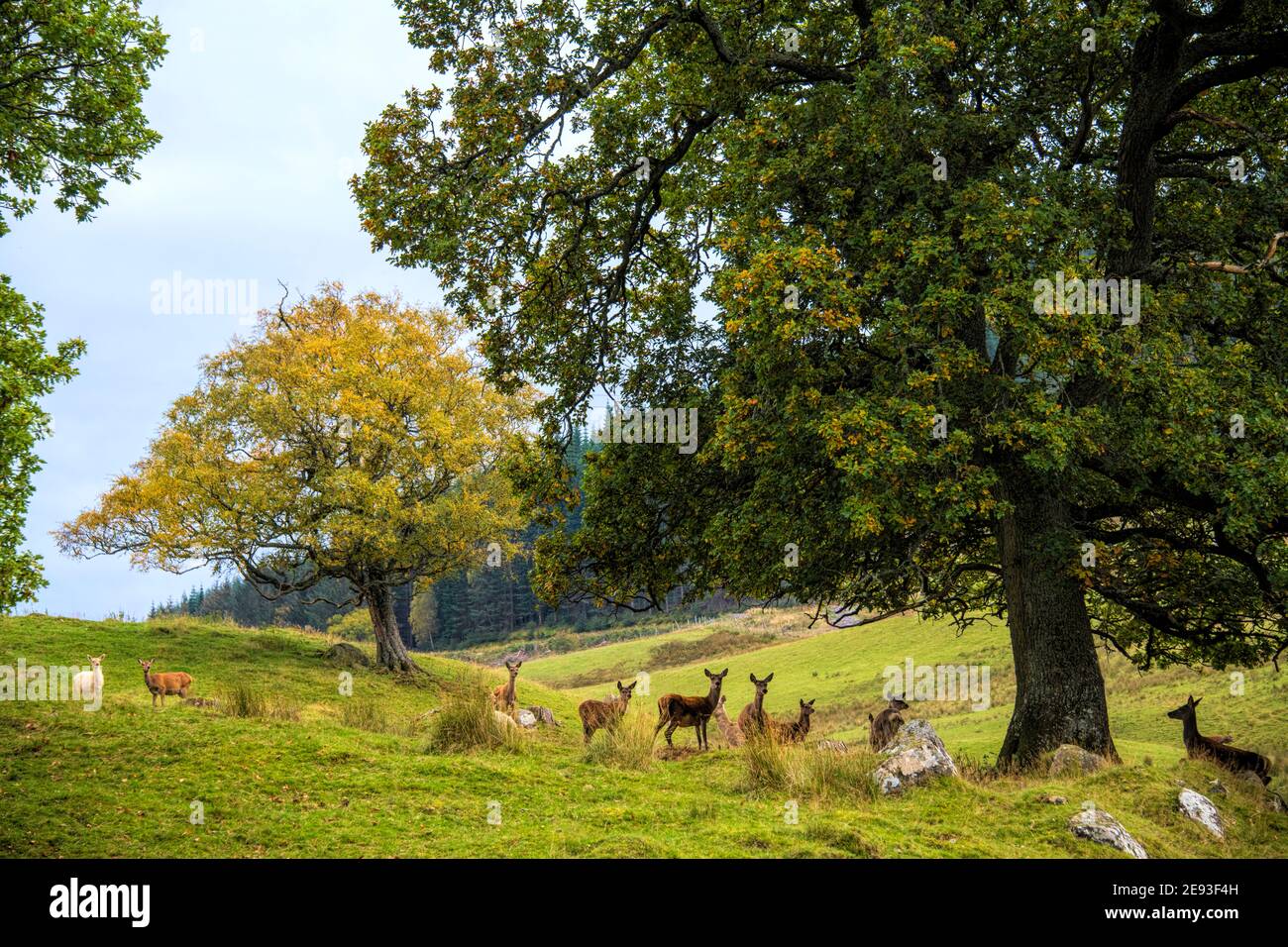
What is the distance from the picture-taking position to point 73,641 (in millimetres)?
29188

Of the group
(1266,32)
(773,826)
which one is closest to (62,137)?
(773,826)

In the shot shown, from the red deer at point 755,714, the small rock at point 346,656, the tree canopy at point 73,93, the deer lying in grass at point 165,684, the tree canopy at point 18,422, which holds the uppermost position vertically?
the tree canopy at point 73,93

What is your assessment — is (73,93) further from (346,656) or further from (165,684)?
(346,656)

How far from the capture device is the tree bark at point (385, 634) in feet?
118

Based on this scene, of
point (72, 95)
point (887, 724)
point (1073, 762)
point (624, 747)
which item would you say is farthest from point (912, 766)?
point (72, 95)

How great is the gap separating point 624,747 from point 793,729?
3698mm

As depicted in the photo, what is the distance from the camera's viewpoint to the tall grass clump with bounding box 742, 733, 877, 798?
12062 millimetres

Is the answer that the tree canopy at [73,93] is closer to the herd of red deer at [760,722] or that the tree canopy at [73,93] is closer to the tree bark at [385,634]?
the herd of red deer at [760,722]

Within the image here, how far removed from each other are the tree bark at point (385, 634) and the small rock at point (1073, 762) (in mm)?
27057

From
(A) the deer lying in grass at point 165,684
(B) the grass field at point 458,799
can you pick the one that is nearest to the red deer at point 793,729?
(B) the grass field at point 458,799

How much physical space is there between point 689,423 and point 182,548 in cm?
2385

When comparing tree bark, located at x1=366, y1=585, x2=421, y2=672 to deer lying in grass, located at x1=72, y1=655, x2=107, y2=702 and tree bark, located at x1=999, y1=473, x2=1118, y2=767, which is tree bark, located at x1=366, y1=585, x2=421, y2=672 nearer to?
deer lying in grass, located at x1=72, y1=655, x2=107, y2=702

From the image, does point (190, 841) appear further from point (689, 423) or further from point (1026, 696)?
point (1026, 696)

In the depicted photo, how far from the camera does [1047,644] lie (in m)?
15.5
